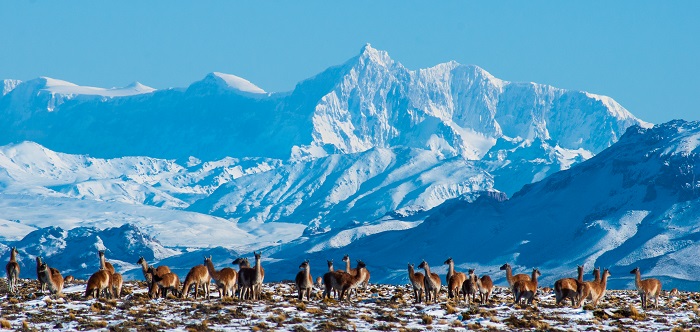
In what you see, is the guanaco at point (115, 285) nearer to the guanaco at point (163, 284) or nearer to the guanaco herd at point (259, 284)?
the guanaco herd at point (259, 284)

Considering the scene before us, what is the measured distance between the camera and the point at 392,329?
4819cm

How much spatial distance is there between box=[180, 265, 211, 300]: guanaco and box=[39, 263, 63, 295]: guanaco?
5.43 m

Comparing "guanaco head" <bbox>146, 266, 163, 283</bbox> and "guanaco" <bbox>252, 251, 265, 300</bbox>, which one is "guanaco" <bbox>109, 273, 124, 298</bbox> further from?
"guanaco" <bbox>252, 251, 265, 300</bbox>

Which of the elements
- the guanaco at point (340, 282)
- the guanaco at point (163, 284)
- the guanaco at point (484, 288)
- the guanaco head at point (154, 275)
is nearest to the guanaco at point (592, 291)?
the guanaco at point (484, 288)

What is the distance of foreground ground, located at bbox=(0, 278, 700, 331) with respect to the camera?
47469mm

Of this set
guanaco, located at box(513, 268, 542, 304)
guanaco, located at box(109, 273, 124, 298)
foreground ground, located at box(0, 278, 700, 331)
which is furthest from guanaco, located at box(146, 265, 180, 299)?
A: guanaco, located at box(513, 268, 542, 304)

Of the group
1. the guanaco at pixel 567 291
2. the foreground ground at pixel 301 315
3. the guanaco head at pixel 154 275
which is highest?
the guanaco head at pixel 154 275

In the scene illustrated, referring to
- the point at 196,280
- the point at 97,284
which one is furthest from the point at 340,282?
the point at 97,284

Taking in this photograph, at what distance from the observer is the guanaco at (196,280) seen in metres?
54.9

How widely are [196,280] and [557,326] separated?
16144 millimetres

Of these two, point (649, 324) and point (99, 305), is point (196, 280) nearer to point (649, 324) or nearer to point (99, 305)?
point (99, 305)

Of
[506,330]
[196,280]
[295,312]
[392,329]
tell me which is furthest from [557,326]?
[196,280]

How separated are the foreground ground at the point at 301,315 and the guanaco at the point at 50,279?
0.81m

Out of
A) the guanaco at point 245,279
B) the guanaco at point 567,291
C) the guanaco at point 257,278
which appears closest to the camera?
the guanaco at point 257,278
